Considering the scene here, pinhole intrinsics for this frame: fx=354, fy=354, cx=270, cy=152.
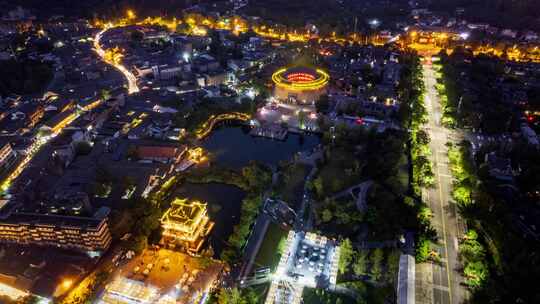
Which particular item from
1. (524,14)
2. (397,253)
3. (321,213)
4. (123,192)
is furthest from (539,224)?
(524,14)

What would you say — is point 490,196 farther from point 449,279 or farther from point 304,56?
point 304,56

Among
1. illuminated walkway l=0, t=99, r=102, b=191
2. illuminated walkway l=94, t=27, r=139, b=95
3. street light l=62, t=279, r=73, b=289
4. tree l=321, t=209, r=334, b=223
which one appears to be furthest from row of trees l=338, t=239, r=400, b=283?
illuminated walkway l=94, t=27, r=139, b=95

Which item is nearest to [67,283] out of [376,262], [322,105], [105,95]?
[376,262]

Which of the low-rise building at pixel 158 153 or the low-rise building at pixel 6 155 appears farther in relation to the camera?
the low-rise building at pixel 158 153

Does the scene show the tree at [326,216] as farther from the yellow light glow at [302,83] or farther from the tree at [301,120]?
the yellow light glow at [302,83]

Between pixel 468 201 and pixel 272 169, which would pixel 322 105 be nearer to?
pixel 272 169

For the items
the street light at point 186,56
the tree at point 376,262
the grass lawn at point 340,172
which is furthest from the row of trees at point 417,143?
the street light at point 186,56

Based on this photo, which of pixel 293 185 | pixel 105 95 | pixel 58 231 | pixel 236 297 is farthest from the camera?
pixel 105 95
